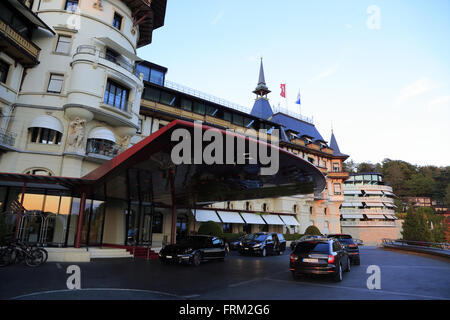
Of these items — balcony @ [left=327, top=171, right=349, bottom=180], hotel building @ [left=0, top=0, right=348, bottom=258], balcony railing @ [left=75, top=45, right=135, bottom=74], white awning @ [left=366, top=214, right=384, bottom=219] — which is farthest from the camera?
white awning @ [left=366, top=214, right=384, bottom=219]

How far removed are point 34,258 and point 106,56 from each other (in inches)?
681

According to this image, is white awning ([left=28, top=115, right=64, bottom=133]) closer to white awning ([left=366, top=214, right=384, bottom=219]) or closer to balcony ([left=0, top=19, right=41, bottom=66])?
balcony ([left=0, top=19, right=41, bottom=66])

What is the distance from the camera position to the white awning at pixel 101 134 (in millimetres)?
21511

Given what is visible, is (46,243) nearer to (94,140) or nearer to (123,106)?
(94,140)

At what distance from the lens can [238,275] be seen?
1177 centimetres

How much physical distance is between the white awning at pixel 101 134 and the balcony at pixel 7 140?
16.2 ft

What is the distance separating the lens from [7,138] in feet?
65.3

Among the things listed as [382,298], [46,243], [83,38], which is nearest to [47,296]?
[382,298]

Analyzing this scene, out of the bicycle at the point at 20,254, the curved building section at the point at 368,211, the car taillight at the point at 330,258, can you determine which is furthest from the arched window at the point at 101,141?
the curved building section at the point at 368,211

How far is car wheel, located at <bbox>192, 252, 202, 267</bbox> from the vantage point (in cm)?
1498

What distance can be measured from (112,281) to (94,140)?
14.8 metres

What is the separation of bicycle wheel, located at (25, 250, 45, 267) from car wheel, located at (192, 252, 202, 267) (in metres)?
7.08

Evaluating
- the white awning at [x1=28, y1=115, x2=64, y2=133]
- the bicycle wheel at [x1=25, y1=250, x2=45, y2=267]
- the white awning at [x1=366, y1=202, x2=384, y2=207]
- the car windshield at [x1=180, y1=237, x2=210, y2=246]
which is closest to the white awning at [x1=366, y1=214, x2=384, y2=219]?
the white awning at [x1=366, y1=202, x2=384, y2=207]

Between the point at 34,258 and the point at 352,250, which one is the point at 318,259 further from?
the point at 34,258
